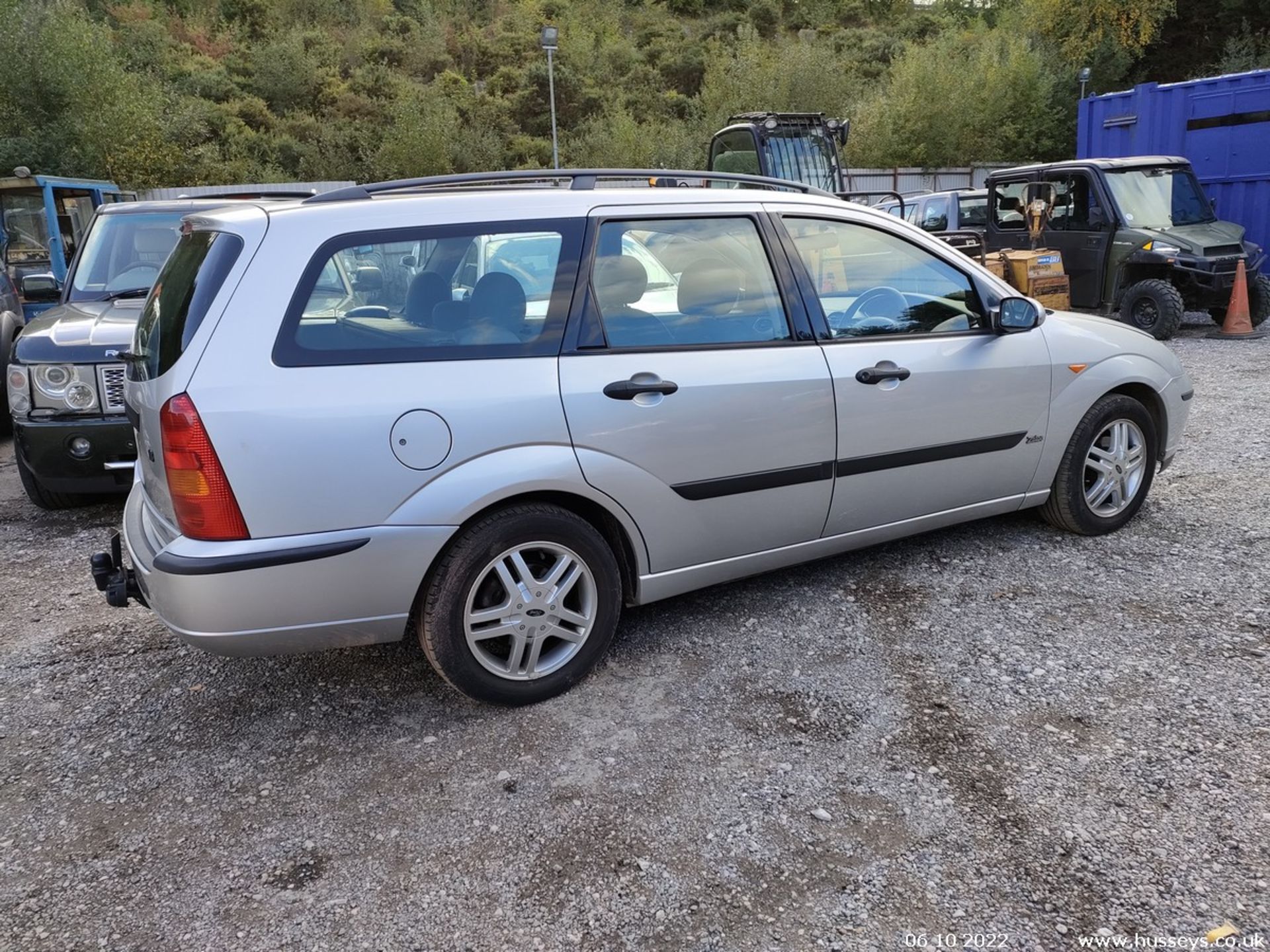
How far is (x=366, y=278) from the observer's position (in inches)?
118

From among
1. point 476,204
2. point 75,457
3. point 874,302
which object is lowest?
point 75,457

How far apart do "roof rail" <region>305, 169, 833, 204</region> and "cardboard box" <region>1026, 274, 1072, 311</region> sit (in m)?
7.22

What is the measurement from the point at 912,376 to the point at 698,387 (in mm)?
996

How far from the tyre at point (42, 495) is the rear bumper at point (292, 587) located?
3037 millimetres

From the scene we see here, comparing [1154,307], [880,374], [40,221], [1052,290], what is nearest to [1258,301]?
[1154,307]

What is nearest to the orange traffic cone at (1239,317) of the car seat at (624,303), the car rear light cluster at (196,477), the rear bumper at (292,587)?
the car seat at (624,303)

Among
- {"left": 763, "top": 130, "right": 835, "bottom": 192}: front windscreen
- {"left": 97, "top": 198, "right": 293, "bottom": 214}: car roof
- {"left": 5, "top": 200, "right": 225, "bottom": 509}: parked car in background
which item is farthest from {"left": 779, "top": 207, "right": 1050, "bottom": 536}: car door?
{"left": 763, "top": 130, "right": 835, "bottom": 192}: front windscreen

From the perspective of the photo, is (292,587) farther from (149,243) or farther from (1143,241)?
(1143,241)

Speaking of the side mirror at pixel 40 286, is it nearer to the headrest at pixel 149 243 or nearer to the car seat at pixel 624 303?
the headrest at pixel 149 243

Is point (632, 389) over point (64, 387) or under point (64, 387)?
over

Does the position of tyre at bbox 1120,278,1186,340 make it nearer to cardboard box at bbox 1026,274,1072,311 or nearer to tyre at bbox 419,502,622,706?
cardboard box at bbox 1026,274,1072,311

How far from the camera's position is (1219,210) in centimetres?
1255

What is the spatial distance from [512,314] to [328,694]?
1.51 meters

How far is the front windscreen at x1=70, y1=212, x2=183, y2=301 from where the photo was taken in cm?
638
